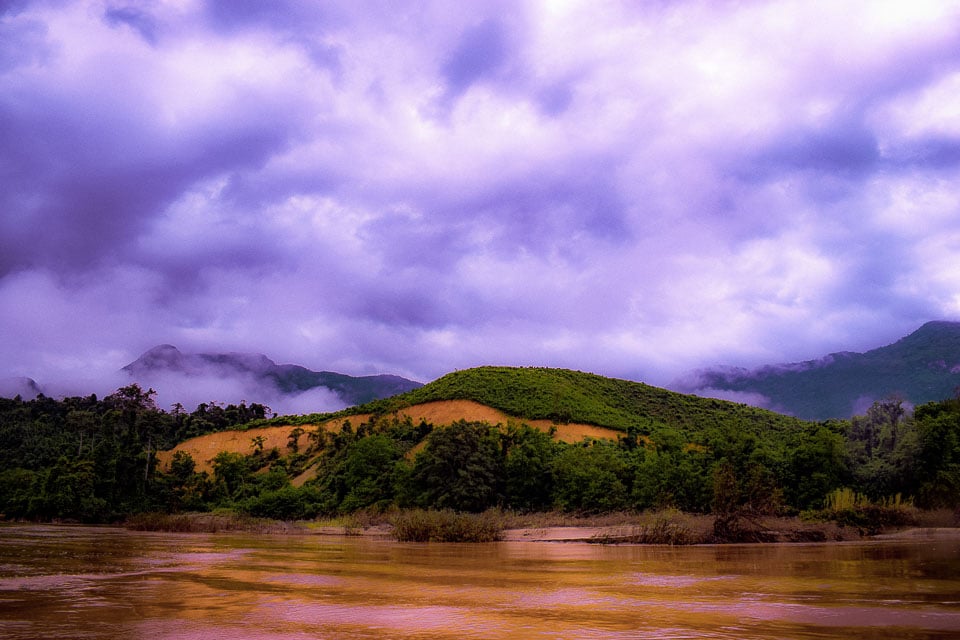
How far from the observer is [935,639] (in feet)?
23.0

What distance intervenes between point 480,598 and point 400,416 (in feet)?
244

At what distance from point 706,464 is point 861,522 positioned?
41.6 ft

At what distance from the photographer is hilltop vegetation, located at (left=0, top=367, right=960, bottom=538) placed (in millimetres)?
38844

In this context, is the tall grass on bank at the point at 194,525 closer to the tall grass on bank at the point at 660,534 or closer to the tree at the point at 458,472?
the tree at the point at 458,472

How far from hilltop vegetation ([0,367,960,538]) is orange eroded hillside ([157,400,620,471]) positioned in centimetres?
117

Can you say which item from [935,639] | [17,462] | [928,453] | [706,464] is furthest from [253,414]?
[935,639]

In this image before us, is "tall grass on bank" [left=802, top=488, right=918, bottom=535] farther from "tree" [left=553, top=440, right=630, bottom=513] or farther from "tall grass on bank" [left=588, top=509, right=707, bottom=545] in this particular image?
"tree" [left=553, top=440, right=630, bottom=513]

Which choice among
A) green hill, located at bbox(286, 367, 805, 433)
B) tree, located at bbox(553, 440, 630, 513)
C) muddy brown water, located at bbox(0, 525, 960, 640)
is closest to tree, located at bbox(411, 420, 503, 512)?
tree, located at bbox(553, 440, 630, 513)

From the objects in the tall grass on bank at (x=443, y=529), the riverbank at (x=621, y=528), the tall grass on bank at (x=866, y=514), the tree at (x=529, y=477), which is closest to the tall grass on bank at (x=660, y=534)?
the riverbank at (x=621, y=528)

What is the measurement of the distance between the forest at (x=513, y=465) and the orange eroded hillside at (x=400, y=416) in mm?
1604

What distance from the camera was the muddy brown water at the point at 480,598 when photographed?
778cm

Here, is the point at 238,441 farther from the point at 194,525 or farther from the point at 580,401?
the point at 194,525

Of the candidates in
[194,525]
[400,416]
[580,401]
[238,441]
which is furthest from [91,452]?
[580,401]

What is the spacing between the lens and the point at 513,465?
51.0 meters
